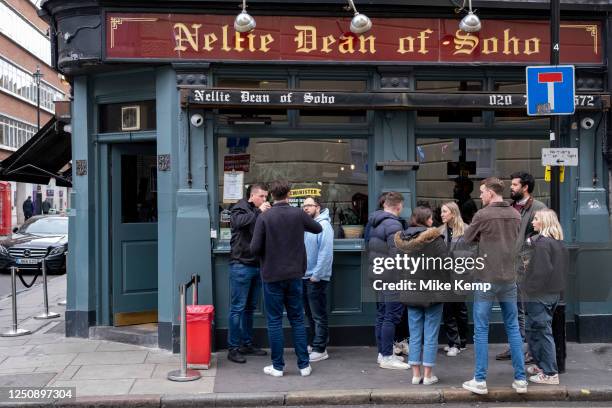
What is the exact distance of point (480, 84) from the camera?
917 centimetres

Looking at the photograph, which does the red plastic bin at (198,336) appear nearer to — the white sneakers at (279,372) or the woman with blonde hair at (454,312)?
the white sneakers at (279,372)

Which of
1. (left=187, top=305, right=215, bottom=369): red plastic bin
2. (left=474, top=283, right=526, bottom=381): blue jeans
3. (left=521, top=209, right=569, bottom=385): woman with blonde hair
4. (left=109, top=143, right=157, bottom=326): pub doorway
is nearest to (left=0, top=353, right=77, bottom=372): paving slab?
(left=109, top=143, right=157, bottom=326): pub doorway

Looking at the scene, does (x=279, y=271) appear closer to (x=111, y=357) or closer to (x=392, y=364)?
(x=392, y=364)

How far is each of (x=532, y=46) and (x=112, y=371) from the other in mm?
6785

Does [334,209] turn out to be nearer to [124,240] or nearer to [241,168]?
[241,168]

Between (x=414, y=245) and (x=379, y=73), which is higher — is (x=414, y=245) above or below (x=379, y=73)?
below

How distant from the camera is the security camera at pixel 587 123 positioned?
9008 millimetres

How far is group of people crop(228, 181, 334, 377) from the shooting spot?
722 cm

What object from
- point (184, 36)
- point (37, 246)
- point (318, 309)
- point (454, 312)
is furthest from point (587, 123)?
point (37, 246)

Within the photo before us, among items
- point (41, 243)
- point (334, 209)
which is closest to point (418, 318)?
point (334, 209)

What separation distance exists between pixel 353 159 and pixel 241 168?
1.52 m

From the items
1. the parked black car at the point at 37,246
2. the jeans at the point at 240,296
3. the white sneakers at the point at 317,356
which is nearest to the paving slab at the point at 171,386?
the jeans at the point at 240,296

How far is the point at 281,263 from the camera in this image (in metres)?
7.16

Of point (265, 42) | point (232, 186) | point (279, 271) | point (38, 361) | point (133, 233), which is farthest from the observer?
point (133, 233)
